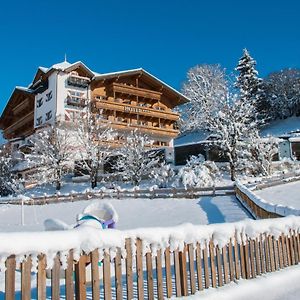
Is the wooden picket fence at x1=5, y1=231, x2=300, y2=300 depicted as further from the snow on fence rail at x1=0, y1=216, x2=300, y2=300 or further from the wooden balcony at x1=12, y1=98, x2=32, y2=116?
the wooden balcony at x1=12, y1=98, x2=32, y2=116

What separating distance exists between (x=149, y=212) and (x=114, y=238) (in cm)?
1843

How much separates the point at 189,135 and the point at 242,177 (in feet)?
96.7

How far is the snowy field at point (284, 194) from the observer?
68.4 ft

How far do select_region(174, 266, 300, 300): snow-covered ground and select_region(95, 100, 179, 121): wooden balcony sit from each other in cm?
3959

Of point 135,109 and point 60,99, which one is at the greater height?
point 60,99

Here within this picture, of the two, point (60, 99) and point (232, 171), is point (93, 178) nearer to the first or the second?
point (232, 171)

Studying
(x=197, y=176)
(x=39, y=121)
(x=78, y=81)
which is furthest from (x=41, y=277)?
(x=39, y=121)

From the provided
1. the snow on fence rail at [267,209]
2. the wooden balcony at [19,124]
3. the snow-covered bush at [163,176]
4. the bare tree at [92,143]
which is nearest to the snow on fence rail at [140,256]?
the snow on fence rail at [267,209]

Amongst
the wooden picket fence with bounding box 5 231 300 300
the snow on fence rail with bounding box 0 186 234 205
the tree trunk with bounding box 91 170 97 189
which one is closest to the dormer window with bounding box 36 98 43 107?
the tree trunk with bounding box 91 170 97 189

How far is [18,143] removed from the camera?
2105 inches

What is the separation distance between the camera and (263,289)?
608 centimetres

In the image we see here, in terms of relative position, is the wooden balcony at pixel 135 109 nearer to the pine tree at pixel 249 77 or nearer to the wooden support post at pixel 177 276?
the pine tree at pixel 249 77

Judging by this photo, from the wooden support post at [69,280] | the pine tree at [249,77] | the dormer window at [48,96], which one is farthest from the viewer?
the pine tree at [249,77]

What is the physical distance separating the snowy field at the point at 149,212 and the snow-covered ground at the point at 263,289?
962 centimetres
